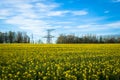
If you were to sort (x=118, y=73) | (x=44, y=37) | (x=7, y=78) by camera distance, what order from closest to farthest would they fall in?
(x=7, y=78) < (x=118, y=73) < (x=44, y=37)

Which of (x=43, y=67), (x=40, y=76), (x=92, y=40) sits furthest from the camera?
(x=92, y=40)

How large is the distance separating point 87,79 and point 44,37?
106135 mm

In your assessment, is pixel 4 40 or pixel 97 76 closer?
pixel 97 76

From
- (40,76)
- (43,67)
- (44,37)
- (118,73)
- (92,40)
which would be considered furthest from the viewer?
(92,40)

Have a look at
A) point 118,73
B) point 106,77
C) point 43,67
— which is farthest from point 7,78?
point 118,73

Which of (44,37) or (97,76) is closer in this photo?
(97,76)

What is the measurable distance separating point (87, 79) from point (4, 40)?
11815 cm

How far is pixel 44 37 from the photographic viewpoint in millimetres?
117438

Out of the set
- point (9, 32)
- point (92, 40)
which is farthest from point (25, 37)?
point (92, 40)

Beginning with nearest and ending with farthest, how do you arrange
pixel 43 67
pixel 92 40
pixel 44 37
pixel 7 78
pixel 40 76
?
pixel 7 78, pixel 40 76, pixel 43 67, pixel 44 37, pixel 92 40

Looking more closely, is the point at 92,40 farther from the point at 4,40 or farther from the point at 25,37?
the point at 4,40

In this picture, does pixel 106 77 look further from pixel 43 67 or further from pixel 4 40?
pixel 4 40

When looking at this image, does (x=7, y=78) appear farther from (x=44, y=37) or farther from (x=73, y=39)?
(x=73, y=39)

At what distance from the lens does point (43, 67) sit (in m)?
14.4
